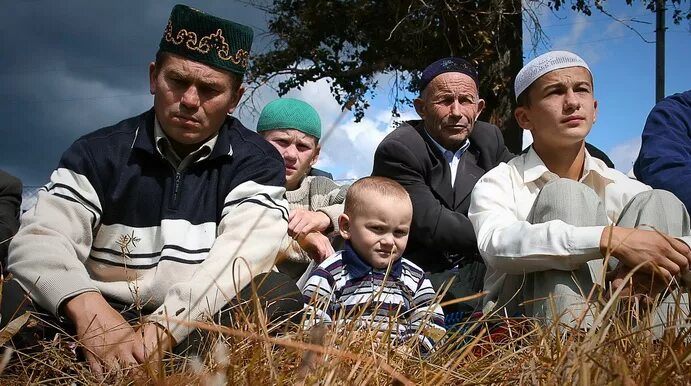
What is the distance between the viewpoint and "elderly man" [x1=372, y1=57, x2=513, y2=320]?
308cm

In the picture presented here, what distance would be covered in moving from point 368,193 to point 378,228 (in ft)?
0.47

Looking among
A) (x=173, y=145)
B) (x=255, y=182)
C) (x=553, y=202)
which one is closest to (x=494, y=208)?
(x=553, y=202)

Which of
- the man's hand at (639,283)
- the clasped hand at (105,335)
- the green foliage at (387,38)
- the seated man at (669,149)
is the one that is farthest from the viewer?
the green foliage at (387,38)

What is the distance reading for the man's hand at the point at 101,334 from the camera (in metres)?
1.64

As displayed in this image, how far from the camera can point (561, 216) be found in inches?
88.2

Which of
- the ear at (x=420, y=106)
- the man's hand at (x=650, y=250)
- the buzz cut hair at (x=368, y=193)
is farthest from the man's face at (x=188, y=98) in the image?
the ear at (x=420, y=106)

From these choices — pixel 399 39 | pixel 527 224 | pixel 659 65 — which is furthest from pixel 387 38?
pixel 527 224

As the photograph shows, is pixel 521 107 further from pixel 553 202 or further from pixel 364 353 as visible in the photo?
pixel 364 353

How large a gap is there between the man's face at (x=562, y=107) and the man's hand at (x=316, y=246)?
3.12 ft

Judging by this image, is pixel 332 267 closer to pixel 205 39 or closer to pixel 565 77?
pixel 205 39

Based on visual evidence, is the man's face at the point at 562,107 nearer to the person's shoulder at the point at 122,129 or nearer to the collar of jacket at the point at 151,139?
the collar of jacket at the point at 151,139

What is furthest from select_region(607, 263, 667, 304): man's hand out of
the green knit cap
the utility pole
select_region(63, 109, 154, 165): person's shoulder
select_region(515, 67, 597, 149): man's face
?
the utility pole

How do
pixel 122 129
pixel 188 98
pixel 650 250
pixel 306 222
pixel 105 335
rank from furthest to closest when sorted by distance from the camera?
1. pixel 306 222
2. pixel 122 129
3. pixel 188 98
4. pixel 650 250
5. pixel 105 335

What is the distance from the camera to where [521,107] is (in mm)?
2900
